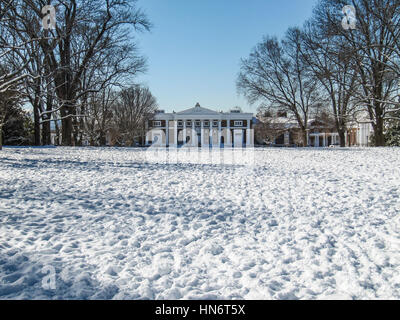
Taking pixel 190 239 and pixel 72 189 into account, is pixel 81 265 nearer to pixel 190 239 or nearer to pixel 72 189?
pixel 190 239

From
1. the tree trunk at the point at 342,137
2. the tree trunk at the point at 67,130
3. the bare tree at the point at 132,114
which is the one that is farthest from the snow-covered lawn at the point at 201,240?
the bare tree at the point at 132,114

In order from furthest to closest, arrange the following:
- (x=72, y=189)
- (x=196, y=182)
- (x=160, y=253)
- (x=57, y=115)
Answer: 1. (x=57, y=115)
2. (x=196, y=182)
3. (x=72, y=189)
4. (x=160, y=253)

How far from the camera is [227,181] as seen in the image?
6.67 m

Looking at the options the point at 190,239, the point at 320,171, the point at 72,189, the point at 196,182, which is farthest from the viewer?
the point at 320,171

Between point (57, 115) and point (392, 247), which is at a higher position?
point (57, 115)

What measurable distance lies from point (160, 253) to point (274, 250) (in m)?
1.21

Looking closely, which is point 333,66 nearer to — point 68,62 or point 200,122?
point 68,62

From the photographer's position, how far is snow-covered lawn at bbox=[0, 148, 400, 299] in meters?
2.40

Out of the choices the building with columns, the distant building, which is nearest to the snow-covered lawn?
the distant building

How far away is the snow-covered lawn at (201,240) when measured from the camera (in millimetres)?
2398

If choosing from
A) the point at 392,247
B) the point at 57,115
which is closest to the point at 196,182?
the point at 392,247
